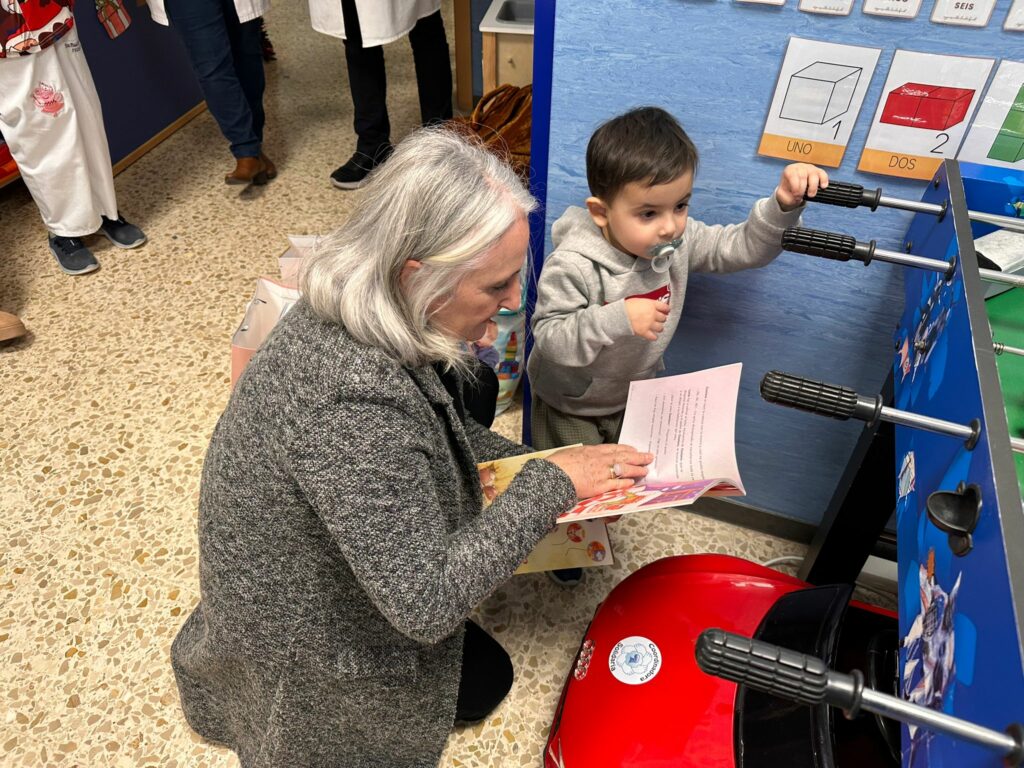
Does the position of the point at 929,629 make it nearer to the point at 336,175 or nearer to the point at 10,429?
the point at 10,429

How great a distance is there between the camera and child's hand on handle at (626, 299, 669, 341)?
105cm

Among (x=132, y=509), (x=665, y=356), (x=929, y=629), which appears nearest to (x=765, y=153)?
(x=665, y=356)

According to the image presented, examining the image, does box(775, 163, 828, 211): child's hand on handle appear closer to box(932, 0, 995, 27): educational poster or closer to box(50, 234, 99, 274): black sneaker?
box(932, 0, 995, 27): educational poster

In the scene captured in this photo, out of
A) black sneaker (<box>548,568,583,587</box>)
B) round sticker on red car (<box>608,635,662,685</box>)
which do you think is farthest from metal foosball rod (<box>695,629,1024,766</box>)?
black sneaker (<box>548,568,583,587</box>)

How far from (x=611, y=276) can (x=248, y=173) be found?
199 cm

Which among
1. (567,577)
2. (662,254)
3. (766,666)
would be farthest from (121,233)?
(766,666)

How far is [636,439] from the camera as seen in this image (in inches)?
42.6

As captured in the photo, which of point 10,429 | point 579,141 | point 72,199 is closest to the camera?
point 579,141

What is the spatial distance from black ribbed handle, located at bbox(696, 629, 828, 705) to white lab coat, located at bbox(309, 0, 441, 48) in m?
2.17

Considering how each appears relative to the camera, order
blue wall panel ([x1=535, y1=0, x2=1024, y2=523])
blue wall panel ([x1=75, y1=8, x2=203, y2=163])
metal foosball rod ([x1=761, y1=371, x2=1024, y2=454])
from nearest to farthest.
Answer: metal foosball rod ([x1=761, y1=371, x2=1024, y2=454])
blue wall panel ([x1=535, y1=0, x2=1024, y2=523])
blue wall panel ([x1=75, y1=8, x2=203, y2=163])

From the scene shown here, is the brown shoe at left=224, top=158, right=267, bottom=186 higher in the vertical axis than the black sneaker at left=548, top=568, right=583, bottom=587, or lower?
higher

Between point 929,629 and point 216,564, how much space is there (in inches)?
32.5

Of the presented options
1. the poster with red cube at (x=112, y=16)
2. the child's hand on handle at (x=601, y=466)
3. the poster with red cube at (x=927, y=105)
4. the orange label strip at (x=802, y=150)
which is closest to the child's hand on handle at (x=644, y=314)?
the child's hand on handle at (x=601, y=466)

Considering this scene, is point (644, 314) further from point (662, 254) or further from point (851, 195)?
point (851, 195)
